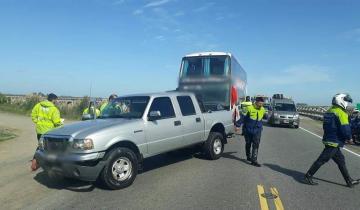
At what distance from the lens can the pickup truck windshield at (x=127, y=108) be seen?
A: 8.45 m

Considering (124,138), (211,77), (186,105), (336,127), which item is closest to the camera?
(124,138)

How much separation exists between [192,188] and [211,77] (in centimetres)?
1061

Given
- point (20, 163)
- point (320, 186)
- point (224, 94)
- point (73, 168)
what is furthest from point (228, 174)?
point (224, 94)

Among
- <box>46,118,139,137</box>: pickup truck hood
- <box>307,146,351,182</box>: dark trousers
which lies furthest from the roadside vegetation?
<box>307,146,351,182</box>: dark trousers

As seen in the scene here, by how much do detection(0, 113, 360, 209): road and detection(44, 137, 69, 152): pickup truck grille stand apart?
789 mm

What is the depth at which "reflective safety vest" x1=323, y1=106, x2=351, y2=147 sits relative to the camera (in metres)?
7.49

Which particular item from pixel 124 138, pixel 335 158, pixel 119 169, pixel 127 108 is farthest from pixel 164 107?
pixel 335 158

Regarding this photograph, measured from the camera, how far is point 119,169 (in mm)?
7336

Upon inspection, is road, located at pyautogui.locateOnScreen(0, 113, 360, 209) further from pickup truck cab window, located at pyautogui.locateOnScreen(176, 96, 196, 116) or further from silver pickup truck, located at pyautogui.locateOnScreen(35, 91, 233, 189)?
pickup truck cab window, located at pyautogui.locateOnScreen(176, 96, 196, 116)

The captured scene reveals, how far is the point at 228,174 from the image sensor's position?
8617 millimetres

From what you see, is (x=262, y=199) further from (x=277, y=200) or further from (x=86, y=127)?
(x=86, y=127)

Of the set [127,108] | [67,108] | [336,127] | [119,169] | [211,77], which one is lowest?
[119,169]

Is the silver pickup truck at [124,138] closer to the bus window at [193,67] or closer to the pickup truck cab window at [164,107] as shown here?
the pickup truck cab window at [164,107]

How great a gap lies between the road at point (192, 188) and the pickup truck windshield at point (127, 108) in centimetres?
140
